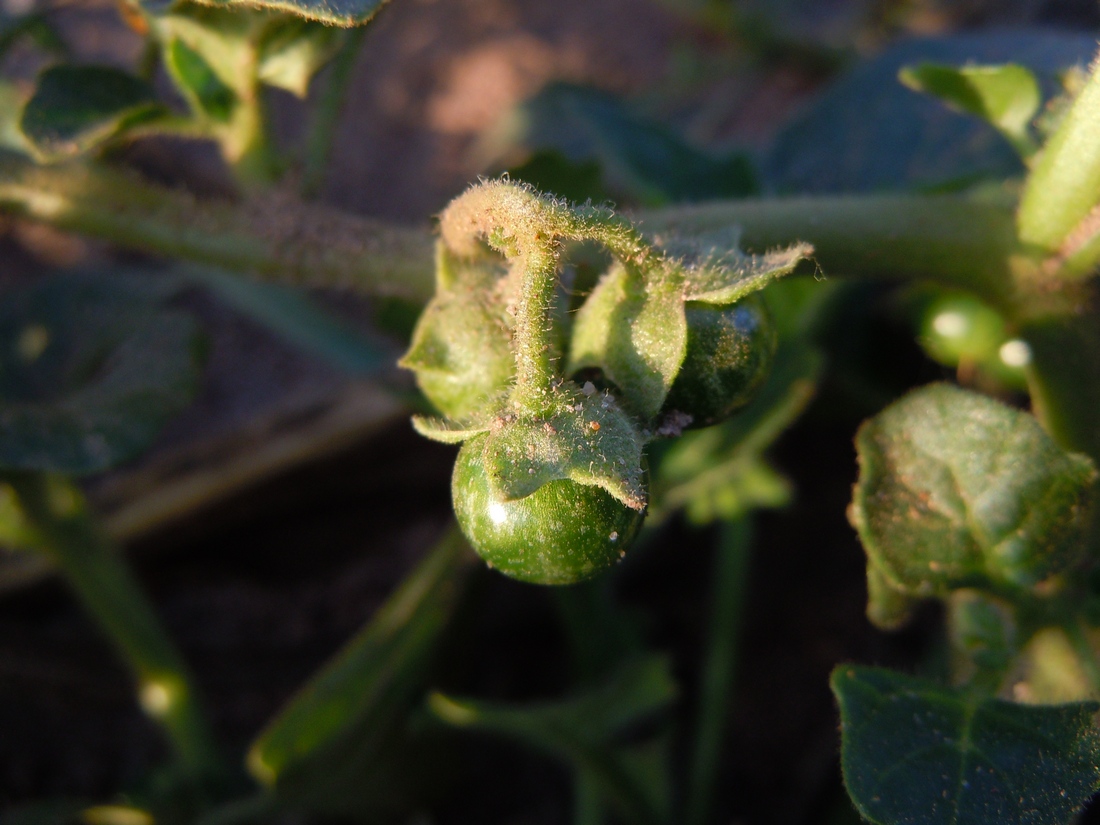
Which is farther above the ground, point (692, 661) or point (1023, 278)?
point (1023, 278)

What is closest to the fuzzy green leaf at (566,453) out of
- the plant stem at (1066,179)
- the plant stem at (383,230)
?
the plant stem at (383,230)

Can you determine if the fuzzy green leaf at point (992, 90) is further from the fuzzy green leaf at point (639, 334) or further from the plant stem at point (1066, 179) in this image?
the fuzzy green leaf at point (639, 334)

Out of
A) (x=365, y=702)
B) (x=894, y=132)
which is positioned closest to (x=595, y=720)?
(x=365, y=702)

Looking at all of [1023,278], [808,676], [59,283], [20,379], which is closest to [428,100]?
[59,283]

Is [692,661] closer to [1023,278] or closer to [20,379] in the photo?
[1023,278]

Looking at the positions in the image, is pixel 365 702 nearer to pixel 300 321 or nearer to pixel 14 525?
pixel 14 525
